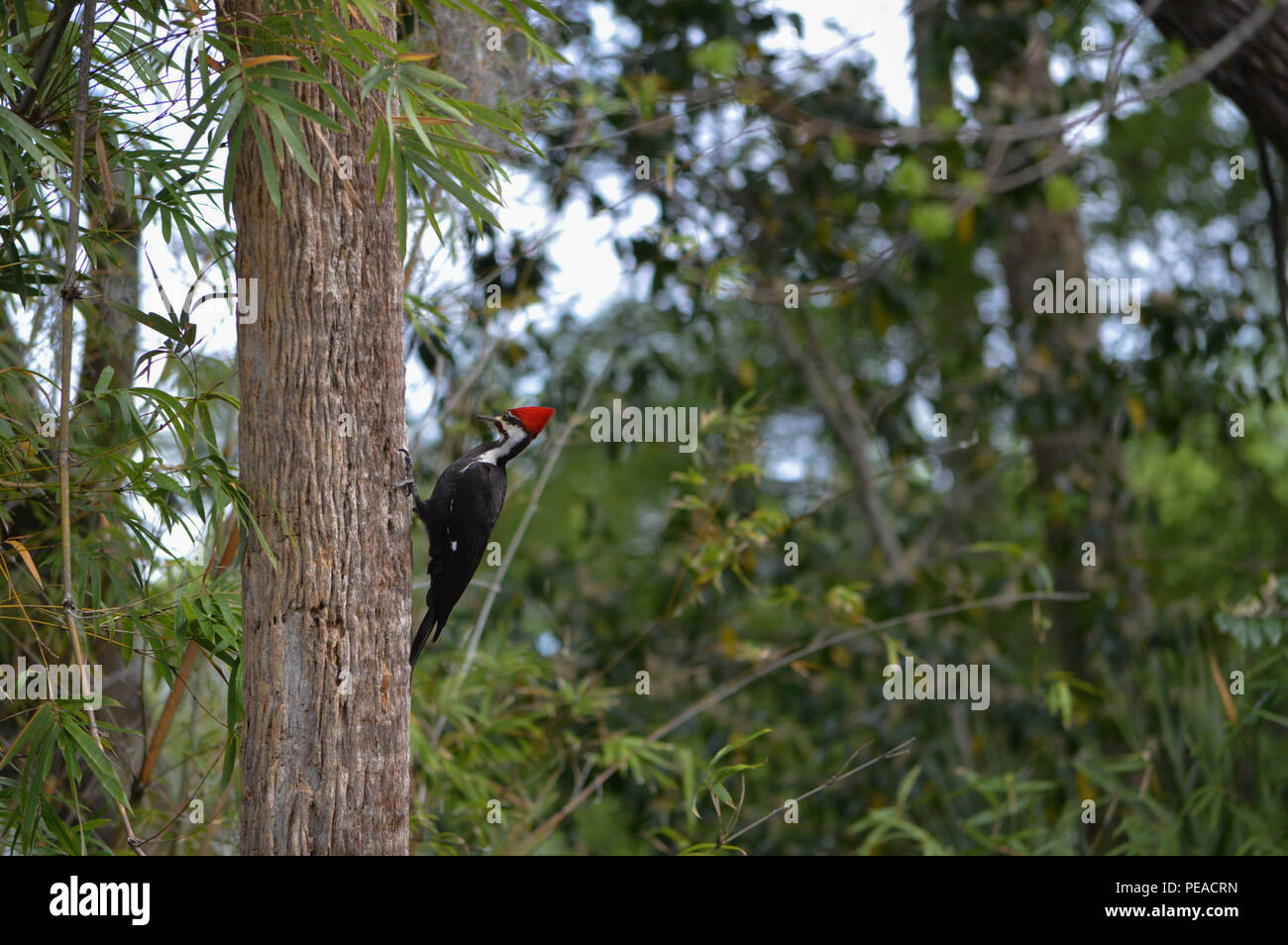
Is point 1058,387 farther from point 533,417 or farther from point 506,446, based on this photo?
point 533,417

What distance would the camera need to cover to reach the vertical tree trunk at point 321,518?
1.68 meters

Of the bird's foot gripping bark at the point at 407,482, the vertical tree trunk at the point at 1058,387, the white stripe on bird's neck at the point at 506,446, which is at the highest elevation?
the vertical tree trunk at the point at 1058,387

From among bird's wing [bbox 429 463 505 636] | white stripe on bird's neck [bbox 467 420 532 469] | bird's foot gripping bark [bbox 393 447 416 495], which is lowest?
bird's wing [bbox 429 463 505 636]

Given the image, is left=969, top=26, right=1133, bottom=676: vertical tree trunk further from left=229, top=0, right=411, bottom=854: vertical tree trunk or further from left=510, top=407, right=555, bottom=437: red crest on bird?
left=229, top=0, right=411, bottom=854: vertical tree trunk

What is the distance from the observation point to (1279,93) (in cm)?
291

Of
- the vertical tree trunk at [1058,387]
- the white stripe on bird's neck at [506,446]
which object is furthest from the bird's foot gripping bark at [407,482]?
the vertical tree trunk at [1058,387]

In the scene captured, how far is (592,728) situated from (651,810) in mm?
972

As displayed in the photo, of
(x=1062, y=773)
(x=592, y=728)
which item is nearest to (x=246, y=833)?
(x=592, y=728)

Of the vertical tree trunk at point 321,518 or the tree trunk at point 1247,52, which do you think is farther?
the tree trunk at point 1247,52

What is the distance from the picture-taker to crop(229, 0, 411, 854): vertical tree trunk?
1680 mm

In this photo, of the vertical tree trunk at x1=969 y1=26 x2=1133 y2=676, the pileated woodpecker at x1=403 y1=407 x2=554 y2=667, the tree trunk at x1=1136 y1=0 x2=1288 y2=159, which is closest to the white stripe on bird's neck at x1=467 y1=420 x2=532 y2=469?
the pileated woodpecker at x1=403 y1=407 x2=554 y2=667

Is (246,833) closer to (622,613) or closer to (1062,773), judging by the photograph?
(622,613)

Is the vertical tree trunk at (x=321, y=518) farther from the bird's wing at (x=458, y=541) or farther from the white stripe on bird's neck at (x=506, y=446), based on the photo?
the white stripe on bird's neck at (x=506, y=446)
